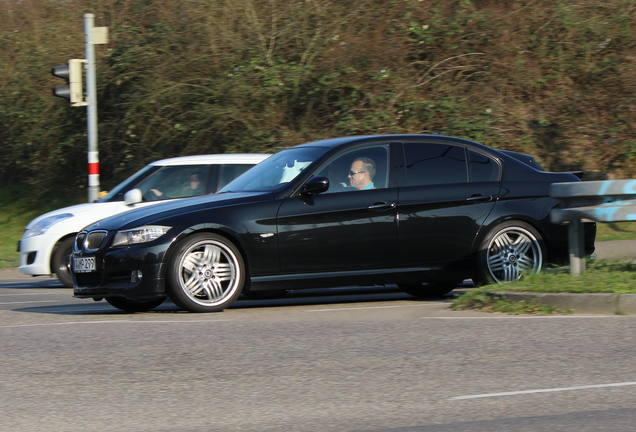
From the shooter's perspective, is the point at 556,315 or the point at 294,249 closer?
the point at 556,315

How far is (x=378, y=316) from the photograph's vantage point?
851 cm

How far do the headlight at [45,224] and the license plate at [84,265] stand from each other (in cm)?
414

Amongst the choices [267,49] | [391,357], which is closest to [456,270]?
[391,357]

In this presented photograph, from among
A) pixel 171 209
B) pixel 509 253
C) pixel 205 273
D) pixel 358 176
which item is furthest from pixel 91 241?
pixel 509 253

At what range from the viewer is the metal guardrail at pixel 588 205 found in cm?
888

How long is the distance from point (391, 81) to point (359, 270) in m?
10.6

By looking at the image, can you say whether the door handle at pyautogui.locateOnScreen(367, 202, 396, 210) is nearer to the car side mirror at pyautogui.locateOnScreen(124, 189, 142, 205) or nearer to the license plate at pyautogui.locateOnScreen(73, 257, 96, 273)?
the license plate at pyautogui.locateOnScreen(73, 257, 96, 273)

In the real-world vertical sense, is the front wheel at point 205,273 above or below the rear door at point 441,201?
below

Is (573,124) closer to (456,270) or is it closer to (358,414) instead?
(456,270)

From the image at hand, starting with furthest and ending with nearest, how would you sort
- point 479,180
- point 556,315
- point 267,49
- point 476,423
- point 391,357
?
point 267,49
point 479,180
point 556,315
point 391,357
point 476,423

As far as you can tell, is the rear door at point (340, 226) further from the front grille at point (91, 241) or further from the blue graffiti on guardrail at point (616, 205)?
the blue graffiti on guardrail at point (616, 205)

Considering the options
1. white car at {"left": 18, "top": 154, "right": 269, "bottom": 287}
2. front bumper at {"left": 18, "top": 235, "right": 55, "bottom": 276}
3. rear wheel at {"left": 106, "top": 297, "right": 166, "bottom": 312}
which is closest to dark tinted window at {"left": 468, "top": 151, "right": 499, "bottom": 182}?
rear wheel at {"left": 106, "top": 297, "right": 166, "bottom": 312}

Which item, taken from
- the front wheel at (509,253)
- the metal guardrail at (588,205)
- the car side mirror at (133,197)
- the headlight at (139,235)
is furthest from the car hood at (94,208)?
the metal guardrail at (588,205)

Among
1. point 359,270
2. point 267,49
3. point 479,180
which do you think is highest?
point 267,49
